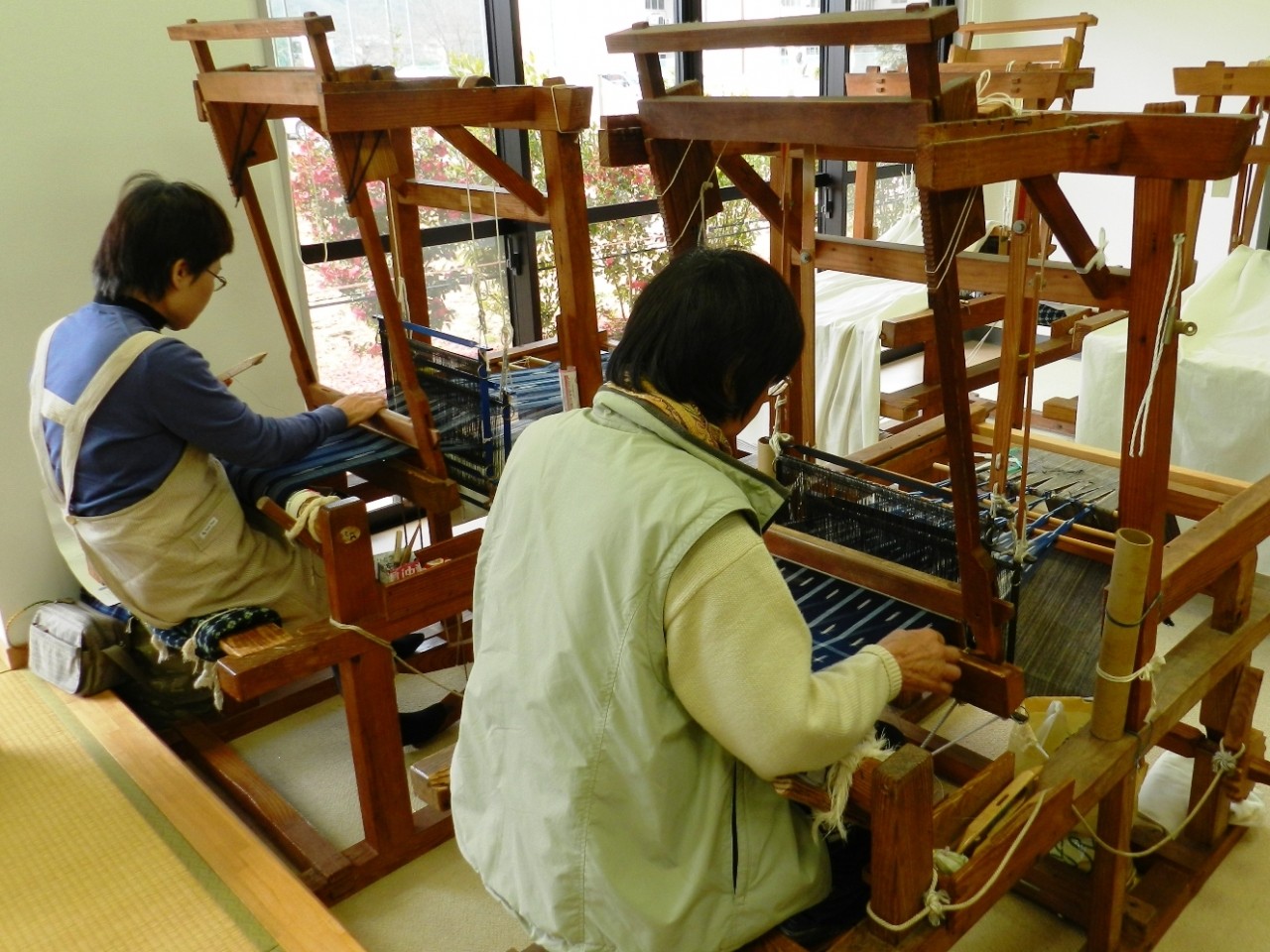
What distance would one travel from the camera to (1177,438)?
3127 millimetres

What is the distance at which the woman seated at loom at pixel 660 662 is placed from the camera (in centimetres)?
110

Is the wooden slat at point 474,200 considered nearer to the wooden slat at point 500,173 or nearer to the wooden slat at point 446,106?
the wooden slat at point 500,173

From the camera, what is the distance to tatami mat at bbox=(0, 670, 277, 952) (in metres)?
1.83

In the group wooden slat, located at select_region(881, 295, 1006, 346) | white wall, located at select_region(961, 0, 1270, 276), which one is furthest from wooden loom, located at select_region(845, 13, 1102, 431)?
white wall, located at select_region(961, 0, 1270, 276)

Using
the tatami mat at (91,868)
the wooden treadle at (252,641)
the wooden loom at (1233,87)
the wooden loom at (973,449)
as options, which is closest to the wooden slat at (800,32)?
the wooden loom at (973,449)

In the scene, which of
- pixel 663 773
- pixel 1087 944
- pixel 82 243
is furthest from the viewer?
pixel 82 243

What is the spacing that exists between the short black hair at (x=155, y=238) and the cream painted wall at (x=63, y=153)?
2.03 feet

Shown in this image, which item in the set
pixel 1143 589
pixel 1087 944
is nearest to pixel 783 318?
pixel 1143 589

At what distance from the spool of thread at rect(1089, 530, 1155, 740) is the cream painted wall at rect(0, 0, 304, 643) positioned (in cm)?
228

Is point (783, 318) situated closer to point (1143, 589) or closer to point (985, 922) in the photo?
point (1143, 589)

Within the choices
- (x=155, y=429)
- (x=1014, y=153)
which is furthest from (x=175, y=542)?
(x=1014, y=153)

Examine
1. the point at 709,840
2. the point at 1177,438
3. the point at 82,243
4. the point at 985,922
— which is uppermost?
the point at 82,243

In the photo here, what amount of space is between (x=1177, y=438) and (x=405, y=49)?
8.55ft

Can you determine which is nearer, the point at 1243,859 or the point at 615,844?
the point at 615,844
